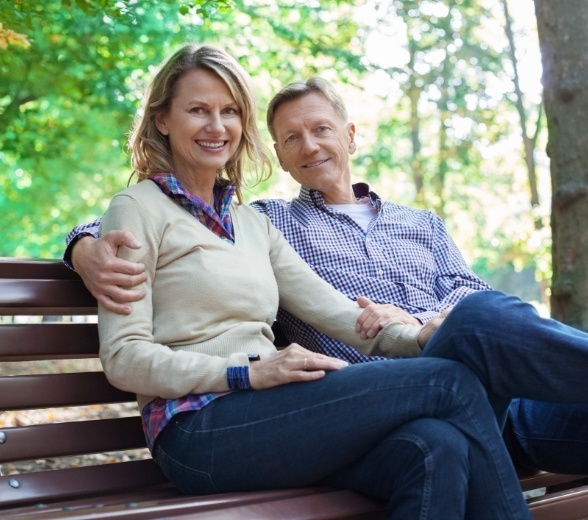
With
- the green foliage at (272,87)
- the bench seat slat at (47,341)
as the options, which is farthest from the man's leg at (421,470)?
the green foliage at (272,87)

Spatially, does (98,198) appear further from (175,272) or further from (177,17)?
(175,272)

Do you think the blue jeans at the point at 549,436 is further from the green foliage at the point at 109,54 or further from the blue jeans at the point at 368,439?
the green foliage at the point at 109,54

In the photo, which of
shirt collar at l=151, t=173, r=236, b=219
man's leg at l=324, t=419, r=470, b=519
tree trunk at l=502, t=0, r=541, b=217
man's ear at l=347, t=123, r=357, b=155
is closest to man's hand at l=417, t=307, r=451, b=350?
man's leg at l=324, t=419, r=470, b=519

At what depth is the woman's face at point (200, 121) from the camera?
2.86 metres

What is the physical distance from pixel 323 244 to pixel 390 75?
26.1 ft

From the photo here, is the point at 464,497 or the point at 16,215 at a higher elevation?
the point at 16,215

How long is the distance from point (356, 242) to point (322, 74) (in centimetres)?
725

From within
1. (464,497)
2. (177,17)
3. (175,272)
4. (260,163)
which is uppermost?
(177,17)

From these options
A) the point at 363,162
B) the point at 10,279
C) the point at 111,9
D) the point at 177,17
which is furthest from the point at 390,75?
the point at 10,279

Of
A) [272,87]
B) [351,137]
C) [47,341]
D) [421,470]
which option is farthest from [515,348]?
[272,87]

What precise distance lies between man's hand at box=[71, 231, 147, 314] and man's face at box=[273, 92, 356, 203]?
4.50 ft

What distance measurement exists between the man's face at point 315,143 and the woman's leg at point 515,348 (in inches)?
56.7

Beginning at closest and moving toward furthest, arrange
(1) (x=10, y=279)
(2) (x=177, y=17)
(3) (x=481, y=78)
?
(1) (x=10, y=279)
(2) (x=177, y=17)
(3) (x=481, y=78)

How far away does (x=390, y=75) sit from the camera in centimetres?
1098
